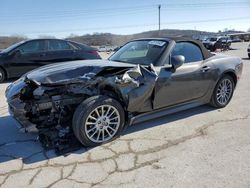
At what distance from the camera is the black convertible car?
141 inches

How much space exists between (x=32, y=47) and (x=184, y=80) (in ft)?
20.0

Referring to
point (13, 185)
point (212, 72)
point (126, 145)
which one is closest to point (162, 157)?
point (126, 145)

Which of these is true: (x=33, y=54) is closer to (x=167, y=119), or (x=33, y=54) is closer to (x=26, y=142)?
(x=26, y=142)

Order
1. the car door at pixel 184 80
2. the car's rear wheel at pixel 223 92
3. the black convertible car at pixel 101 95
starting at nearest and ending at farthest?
the black convertible car at pixel 101 95 < the car door at pixel 184 80 < the car's rear wheel at pixel 223 92

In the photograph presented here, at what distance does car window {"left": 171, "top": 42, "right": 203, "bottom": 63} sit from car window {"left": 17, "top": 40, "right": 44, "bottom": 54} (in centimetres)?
576

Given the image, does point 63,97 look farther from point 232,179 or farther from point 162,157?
point 232,179

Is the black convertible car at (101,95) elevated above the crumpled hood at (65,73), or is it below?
below

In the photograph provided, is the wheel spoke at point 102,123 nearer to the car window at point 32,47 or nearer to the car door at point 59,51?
the car door at point 59,51

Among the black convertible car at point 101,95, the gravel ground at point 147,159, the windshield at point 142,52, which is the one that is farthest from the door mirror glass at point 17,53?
the black convertible car at point 101,95

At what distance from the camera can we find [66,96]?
363 centimetres

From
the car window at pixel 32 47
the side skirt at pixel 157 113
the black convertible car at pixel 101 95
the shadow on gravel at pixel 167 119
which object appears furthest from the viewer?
the car window at pixel 32 47

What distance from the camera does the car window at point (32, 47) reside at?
859cm

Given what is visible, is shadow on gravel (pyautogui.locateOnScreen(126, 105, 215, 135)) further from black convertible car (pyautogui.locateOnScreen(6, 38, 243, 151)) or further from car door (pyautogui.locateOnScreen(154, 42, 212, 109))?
car door (pyautogui.locateOnScreen(154, 42, 212, 109))

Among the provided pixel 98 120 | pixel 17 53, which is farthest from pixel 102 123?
pixel 17 53
